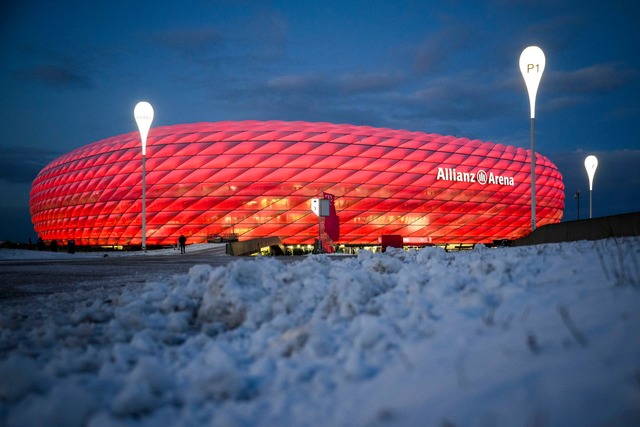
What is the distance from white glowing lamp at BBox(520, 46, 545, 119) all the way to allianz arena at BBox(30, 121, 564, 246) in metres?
25.7

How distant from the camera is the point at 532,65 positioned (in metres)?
14.3

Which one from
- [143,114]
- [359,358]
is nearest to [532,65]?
[359,358]

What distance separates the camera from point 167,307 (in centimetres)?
305

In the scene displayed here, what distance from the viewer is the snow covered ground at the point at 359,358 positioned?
135 cm

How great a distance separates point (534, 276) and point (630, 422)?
163cm

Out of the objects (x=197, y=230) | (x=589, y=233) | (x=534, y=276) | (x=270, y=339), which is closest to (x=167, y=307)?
(x=270, y=339)

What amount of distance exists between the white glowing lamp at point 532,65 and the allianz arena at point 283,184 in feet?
84.5

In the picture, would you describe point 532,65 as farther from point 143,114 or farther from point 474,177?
point 474,177

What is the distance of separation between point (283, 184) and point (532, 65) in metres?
27.9

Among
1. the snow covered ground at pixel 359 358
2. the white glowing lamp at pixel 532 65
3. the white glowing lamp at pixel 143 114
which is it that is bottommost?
the snow covered ground at pixel 359 358

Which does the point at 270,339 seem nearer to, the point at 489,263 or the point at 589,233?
the point at 489,263

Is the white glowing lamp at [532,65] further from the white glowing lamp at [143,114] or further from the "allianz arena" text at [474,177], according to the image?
the "allianz arena" text at [474,177]

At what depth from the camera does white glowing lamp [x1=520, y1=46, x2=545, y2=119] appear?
560 inches

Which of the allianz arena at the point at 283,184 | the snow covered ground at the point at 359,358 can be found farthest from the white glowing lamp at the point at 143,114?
the snow covered ground at the point at 359,358
